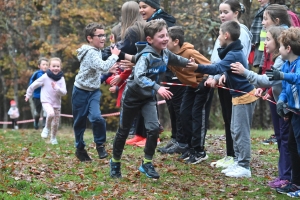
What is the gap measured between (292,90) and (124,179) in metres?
2.53

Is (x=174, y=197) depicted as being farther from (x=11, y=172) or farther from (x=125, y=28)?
(x=125, y=28)

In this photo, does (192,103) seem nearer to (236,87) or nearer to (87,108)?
(236,87)

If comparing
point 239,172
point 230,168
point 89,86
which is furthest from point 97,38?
point 239,172

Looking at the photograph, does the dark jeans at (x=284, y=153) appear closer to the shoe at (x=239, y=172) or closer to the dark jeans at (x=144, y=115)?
the shoe at (x=239, y=172)

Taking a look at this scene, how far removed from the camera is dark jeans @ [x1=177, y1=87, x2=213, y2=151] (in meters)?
8.15

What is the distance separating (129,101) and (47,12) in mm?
23131

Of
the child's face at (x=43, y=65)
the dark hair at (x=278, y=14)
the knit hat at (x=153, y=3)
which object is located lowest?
the child's face at (x=43, y=65)

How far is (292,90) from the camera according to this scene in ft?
20.0

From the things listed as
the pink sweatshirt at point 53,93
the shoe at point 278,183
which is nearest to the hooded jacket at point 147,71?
the shoe at point 278,183

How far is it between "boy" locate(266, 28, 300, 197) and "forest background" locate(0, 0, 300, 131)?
Answer: 10.4 metres

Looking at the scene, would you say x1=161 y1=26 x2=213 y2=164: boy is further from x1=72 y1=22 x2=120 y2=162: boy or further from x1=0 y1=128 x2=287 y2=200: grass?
x1=72 y1=22 x2=120 y2=162: boy

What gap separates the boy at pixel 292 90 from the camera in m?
5.93

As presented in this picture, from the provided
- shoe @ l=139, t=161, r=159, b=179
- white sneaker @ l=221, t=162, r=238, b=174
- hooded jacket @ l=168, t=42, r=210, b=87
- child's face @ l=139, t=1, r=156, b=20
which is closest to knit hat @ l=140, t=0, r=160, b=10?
child's face @ l=139, t=1, r=156, b=20

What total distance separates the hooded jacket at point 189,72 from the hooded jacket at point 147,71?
97 centimetres
